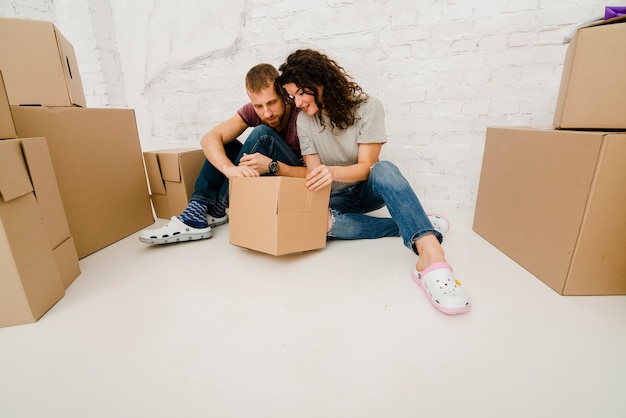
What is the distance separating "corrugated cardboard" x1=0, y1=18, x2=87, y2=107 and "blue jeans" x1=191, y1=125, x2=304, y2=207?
23.1 inches

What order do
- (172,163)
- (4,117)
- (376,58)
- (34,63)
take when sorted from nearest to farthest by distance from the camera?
(4,117), (34,63), (172,163), (376,58)

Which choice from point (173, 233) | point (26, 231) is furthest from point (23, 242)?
point (173, 233)

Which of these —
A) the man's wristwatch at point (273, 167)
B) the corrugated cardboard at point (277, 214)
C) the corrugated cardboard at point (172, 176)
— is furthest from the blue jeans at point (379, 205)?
the corrugated cardboard at point (172, 176)

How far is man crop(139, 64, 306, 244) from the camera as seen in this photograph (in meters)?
1.15

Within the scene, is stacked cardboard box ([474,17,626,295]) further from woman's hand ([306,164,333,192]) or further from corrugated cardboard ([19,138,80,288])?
corrugated cardboard ([19,138,80,288])

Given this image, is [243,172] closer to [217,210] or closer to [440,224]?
[217,210]

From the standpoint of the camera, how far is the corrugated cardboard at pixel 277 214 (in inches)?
38.9

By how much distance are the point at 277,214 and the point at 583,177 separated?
0.90 metres

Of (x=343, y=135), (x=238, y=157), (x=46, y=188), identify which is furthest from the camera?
(x=238, y=157)

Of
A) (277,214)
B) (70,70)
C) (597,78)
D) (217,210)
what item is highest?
(70,70)

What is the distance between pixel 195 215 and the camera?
1354 millimetres

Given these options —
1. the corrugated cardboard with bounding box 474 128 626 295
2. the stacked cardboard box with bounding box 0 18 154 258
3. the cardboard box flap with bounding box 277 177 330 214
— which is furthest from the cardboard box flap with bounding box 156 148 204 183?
the corrugated cardboard with bounding box 474 128 626 295

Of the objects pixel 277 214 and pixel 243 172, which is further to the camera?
pixel 243 172

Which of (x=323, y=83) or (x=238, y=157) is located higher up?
(x=323, y=83)
